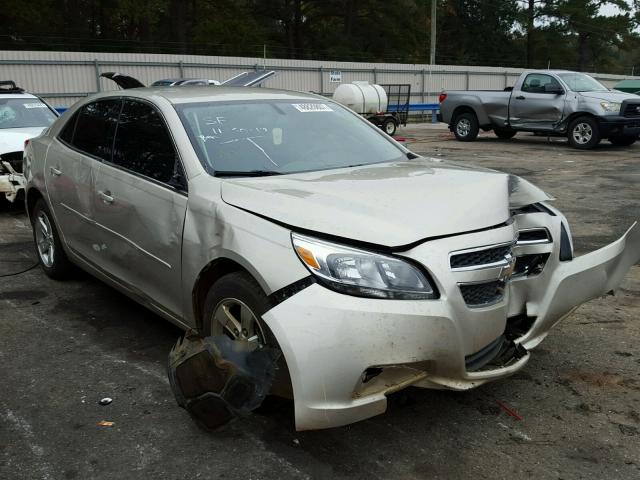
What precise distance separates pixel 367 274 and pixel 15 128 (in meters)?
7.81

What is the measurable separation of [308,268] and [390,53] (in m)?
48.8

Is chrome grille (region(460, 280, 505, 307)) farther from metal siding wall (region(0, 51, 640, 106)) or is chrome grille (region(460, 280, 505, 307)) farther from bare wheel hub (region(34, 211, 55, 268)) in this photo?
metal siding wall (region(0, 51, 640, 106))

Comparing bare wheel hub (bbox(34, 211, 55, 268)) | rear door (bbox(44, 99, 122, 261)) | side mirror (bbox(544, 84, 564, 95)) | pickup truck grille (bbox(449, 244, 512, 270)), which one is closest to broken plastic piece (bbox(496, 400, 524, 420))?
pickup truck grille (bbox(449, 244, 512, 270))

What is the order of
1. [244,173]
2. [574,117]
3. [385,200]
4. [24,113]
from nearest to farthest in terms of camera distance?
Result: [385,200] < [244,173] < [24,113] < [574,117]

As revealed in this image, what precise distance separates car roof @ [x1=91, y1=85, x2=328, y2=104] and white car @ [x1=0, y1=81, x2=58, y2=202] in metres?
4.04

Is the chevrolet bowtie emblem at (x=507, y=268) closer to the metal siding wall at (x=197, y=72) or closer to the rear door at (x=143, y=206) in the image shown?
the rear door at (x=143, y=206)

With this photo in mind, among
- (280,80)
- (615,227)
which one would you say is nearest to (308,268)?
(615,227)

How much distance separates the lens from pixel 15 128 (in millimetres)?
8953

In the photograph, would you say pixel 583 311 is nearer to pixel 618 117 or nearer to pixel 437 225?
pixel 437 225

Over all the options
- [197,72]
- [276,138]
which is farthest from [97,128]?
[197,72]

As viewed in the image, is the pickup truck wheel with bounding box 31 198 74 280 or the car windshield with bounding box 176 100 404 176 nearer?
the car windshield with bounding box 176 100 404 176

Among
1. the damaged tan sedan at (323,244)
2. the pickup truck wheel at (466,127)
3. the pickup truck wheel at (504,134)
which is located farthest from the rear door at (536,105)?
the damaged tan sedan at (323,244)

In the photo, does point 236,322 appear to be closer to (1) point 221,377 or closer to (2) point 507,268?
(1) point 221,377

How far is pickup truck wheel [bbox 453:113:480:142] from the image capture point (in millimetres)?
17891
